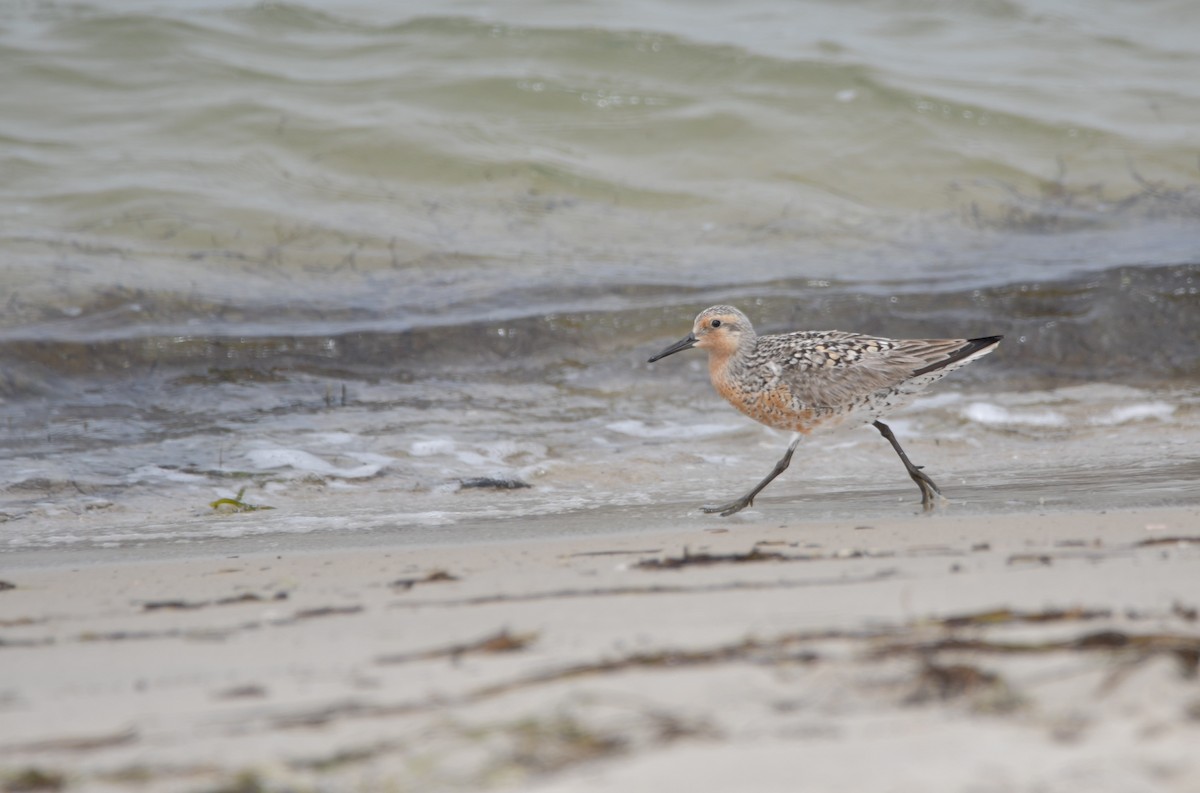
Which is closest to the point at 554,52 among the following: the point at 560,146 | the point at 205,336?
the point at 560,146

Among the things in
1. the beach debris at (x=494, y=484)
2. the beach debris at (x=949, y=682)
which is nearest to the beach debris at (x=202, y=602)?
the beach debris at (x=949, y=682)

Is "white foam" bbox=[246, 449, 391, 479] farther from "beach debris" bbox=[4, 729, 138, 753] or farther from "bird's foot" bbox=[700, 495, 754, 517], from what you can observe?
"beach debris" bbox=[4, 729, 138, 753]

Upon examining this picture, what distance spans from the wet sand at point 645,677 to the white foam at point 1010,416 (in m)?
3.54

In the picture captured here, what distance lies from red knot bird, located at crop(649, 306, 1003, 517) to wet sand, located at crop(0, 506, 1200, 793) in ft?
6.62

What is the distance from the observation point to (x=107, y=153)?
12.5 metres

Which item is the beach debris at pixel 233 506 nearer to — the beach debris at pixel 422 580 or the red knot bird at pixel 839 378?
the red knot bird at pixel 839 378

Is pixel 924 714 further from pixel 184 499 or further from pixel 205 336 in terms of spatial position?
pixel 205 336

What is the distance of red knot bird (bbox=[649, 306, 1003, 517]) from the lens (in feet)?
19.7

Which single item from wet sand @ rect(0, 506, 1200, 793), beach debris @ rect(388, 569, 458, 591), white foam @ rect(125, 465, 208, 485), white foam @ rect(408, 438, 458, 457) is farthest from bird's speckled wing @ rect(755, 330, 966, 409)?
white foam @ rect(125, 465, 208, 485)

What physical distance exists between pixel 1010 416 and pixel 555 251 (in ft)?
15.4

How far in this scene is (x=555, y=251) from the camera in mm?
11164

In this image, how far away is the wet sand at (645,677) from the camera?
211 cm

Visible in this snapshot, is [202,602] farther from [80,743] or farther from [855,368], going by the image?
[855,368]

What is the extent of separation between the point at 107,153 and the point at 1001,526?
10.3 meters
